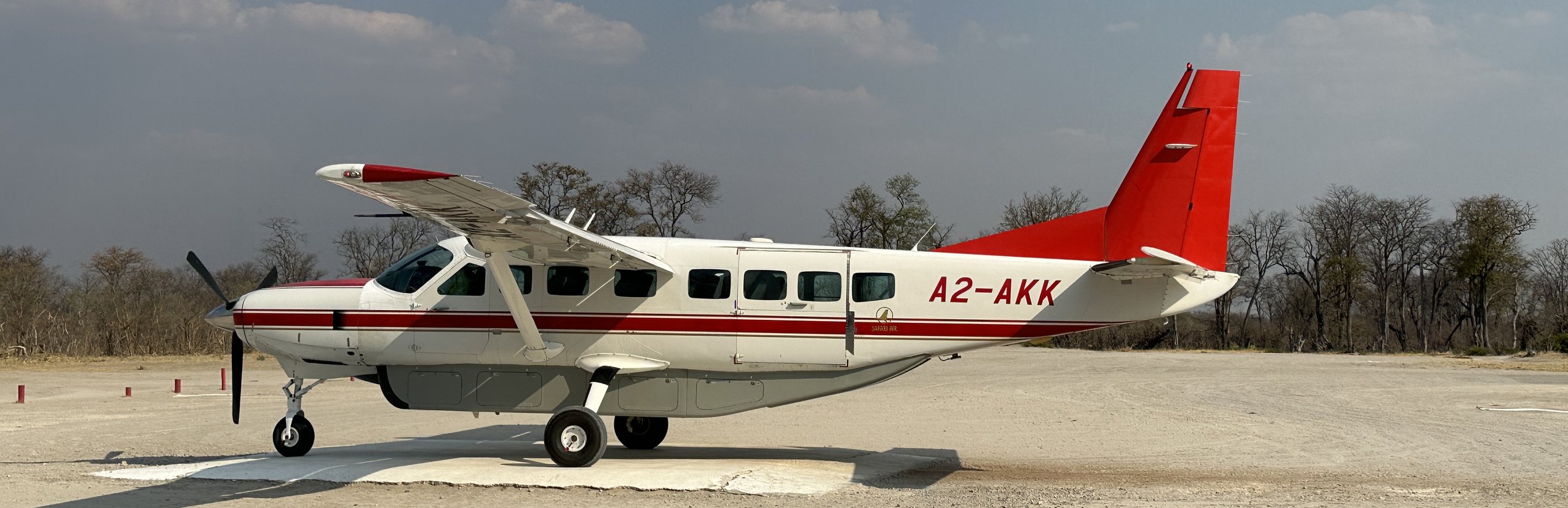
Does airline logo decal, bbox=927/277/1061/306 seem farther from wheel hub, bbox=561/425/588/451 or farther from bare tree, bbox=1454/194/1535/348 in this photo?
bare tree, bbox=1454/194/1535/348

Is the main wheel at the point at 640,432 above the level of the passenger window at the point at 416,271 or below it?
below

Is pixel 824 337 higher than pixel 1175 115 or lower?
lower

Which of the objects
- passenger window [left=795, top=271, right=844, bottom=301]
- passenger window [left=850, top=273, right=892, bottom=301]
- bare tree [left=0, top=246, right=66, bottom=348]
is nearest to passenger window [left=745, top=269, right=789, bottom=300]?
passenger window [left=795, top=271, right=844, bottom=301]

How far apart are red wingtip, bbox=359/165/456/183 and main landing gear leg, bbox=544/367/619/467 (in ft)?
13.3

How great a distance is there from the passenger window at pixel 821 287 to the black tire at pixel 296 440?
20.4 feet

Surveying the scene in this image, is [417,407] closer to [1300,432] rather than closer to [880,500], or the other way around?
[880,500]

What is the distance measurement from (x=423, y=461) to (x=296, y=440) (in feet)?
5.95

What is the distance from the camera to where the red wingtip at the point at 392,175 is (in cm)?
780

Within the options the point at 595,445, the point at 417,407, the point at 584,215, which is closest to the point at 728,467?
the point at 595,445

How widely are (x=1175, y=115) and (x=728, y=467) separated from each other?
6588mm

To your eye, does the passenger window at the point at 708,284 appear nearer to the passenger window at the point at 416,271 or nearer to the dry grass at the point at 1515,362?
the passenger window at the point at 416,271

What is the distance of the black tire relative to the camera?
1219 centimetres

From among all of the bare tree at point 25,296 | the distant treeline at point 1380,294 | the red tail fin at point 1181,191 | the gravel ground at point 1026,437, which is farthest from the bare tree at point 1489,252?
the bare tree at point 25,296

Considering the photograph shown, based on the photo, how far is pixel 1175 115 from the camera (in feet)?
38.6
